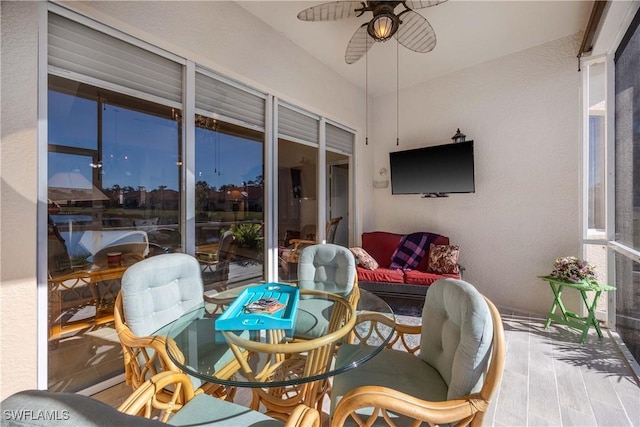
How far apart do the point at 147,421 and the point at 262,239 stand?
2.55 meters

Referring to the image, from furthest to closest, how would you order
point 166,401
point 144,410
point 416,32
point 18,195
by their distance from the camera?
point 416,32 < point 18,195 < point 166,401 < point 144,410

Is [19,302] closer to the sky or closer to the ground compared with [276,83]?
closer to the ground

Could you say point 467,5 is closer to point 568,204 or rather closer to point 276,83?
point 276,83

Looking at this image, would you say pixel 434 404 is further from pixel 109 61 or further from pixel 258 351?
pixel 109 61

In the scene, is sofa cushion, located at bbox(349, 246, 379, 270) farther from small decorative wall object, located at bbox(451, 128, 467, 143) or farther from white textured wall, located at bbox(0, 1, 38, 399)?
white textured wall, located at bbox(0, 1, 38, 399)

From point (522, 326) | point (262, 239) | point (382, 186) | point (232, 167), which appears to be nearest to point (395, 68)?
point (382, 186)

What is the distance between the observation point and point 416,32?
7.95 feet

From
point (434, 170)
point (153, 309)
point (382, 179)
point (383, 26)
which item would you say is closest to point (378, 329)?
point (153, 309)

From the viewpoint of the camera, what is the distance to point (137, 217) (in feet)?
6.79

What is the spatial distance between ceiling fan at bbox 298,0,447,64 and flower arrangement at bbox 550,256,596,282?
8.60 feet

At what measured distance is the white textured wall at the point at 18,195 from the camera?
1472mm

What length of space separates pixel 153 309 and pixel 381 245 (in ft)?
10.6

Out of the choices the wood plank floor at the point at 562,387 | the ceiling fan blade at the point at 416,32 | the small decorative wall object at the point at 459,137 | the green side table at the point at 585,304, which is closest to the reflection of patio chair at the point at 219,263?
the wood plank floor at the point at 562,387

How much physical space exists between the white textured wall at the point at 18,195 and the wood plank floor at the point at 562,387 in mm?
607
